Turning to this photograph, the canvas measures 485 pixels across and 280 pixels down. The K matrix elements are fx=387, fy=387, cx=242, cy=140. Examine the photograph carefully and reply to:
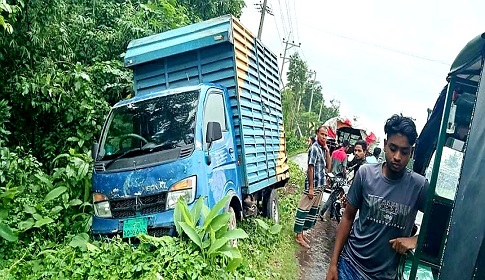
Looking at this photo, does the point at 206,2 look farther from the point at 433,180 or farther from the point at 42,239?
the point at 433,180

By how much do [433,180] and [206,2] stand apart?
10.8 m

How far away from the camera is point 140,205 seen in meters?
3.70

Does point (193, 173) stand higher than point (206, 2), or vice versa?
point (206, 2)

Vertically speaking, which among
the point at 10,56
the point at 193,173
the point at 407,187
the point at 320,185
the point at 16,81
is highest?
the point at 10,56

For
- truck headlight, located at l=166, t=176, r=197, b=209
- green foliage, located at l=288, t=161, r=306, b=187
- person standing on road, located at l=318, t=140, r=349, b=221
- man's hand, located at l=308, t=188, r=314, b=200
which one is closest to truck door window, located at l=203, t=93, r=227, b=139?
truck headlight, located at l=166, t=176, r=197, b=209

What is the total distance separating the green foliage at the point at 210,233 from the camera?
3.13 meters

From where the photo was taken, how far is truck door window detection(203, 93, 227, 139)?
4.34 meters

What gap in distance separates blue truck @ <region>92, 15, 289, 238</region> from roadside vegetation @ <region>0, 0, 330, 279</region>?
0.41 metres

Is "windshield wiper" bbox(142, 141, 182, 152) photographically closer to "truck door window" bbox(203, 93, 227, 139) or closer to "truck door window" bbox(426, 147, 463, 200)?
"truck door window" bbox(203, 93, 227, 139)

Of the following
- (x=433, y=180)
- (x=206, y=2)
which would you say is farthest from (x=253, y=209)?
(x=206, y=2)

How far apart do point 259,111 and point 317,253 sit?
2.41m

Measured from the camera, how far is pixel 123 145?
431 centimetres

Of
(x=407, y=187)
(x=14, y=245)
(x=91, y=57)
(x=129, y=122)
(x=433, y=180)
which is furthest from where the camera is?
(x=91, y=57)

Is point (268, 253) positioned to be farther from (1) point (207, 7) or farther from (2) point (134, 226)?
(1) point (207, 7)
